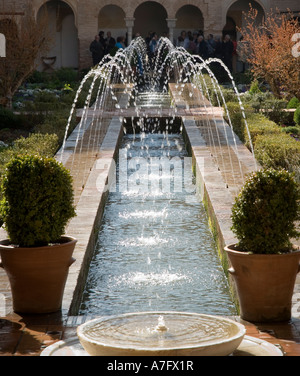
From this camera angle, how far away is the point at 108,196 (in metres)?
8.54

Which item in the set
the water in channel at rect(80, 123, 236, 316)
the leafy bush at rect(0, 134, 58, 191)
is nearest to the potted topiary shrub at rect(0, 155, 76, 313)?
the water in channel at rect(80, 123, 236, 316)

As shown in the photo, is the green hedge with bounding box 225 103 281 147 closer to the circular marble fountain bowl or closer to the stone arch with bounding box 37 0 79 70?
the circular marble fountain bowl

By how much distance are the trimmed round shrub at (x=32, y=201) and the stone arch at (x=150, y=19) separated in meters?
26.9

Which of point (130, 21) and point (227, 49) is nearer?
point (227, 49)

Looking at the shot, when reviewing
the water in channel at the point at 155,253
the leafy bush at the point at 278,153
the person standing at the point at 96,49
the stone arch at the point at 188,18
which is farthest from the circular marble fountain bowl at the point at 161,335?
the stone arch at the point at 188,18

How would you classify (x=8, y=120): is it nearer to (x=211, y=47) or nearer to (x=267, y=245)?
(x=267, y=245)

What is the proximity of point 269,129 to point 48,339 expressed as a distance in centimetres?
748

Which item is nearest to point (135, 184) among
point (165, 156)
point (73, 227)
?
point (165, 156)

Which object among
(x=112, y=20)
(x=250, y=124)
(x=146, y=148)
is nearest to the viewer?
(x=250, y=124)

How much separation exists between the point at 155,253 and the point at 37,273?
7.26ft

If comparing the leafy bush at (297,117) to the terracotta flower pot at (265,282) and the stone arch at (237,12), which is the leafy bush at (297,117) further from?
the stone arch at (237,12)

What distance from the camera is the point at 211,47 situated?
26.2m

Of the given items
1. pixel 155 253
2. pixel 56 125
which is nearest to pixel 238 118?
pixel 56 125
